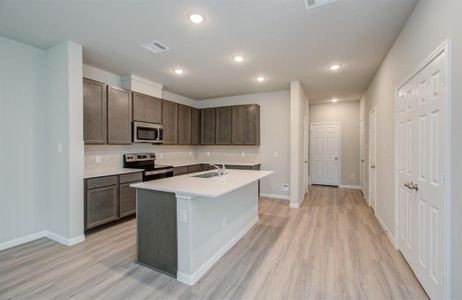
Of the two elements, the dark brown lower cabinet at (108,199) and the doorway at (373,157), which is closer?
the dark brown lower cabinet at (108,199)

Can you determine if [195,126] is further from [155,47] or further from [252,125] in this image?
[155,47]

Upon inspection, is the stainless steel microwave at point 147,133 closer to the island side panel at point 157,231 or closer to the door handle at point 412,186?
the island side panel at point 157,231

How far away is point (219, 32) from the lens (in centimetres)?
265

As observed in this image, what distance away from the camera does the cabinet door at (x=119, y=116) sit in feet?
12.2

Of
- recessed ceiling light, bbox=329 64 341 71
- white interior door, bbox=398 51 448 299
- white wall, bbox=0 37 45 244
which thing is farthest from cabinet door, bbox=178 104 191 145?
white interior door, bbox=398 51 448 299

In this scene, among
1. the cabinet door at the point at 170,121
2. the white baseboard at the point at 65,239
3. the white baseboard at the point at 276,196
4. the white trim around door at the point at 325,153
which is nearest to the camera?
the white baseboard at the point at 65,239

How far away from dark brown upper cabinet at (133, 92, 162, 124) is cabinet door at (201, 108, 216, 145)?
59.7 inches

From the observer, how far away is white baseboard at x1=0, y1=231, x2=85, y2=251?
284cm

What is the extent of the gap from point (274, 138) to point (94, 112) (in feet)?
12.9

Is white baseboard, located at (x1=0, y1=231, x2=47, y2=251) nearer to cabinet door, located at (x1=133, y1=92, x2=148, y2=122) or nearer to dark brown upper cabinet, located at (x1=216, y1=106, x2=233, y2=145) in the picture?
cabinet door, located at (x1=133, y1=92, x2=148, y2=122)

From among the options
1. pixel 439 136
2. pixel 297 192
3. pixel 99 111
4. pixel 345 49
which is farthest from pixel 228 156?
pixel 439 136

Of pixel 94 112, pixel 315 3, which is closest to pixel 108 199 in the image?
pixel 94 112

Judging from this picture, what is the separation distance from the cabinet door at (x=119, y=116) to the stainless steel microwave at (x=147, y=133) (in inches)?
4.1

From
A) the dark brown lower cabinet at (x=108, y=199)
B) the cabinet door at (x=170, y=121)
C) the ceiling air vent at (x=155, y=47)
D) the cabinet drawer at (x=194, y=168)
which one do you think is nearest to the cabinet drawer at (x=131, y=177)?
the dark brown lower cabinet at (x=108, y=199)
